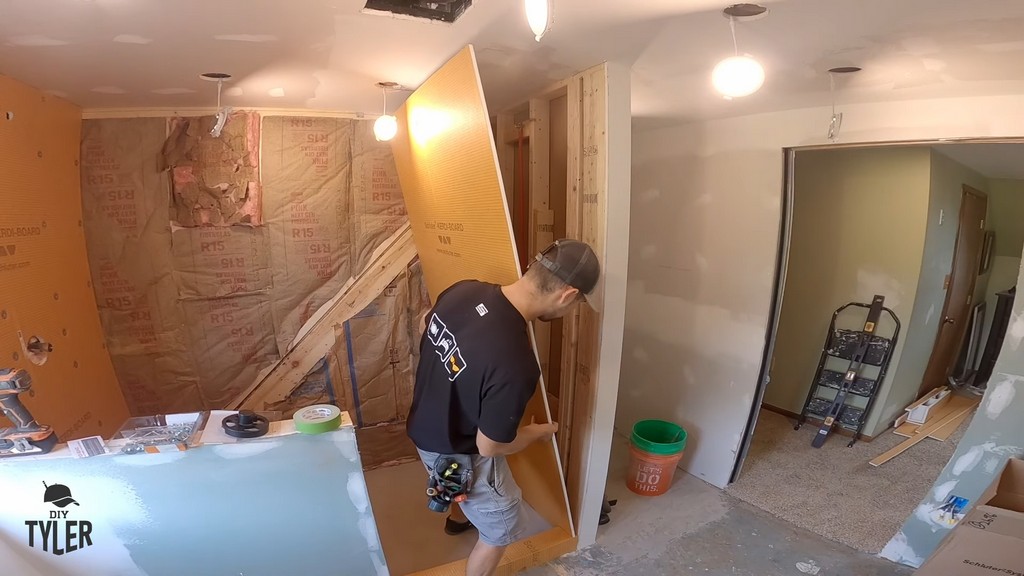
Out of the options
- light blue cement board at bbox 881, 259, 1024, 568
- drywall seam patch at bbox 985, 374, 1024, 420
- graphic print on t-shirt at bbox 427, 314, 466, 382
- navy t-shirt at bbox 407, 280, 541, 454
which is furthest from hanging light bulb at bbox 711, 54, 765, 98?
drywall seam patch at bbox 985, 374, 1024, 420

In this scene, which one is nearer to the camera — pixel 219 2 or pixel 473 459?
pixel 219 2

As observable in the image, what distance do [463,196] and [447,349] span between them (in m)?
0.62

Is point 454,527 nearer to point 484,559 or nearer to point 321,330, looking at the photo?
point 484,559

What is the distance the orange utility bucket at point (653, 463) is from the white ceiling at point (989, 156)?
224 centimetres

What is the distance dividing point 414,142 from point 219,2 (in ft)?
3.47

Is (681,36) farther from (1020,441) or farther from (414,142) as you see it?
(1020,441)

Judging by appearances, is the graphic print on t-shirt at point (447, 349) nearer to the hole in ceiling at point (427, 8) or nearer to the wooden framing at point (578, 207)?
the wooden framing at point (578, 207)

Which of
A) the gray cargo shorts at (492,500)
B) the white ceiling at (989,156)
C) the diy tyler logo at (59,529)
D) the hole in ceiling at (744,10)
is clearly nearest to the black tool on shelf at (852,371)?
the white ceiling at (989,156)

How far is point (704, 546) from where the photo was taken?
238cm

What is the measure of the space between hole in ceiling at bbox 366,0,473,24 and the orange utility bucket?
2144 mm

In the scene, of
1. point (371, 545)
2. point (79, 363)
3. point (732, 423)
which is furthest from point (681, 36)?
point (79, 363)

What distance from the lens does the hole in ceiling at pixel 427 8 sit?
1415 mm

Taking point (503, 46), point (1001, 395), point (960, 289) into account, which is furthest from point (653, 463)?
point (960, 289)

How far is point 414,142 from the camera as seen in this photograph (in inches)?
91.8
